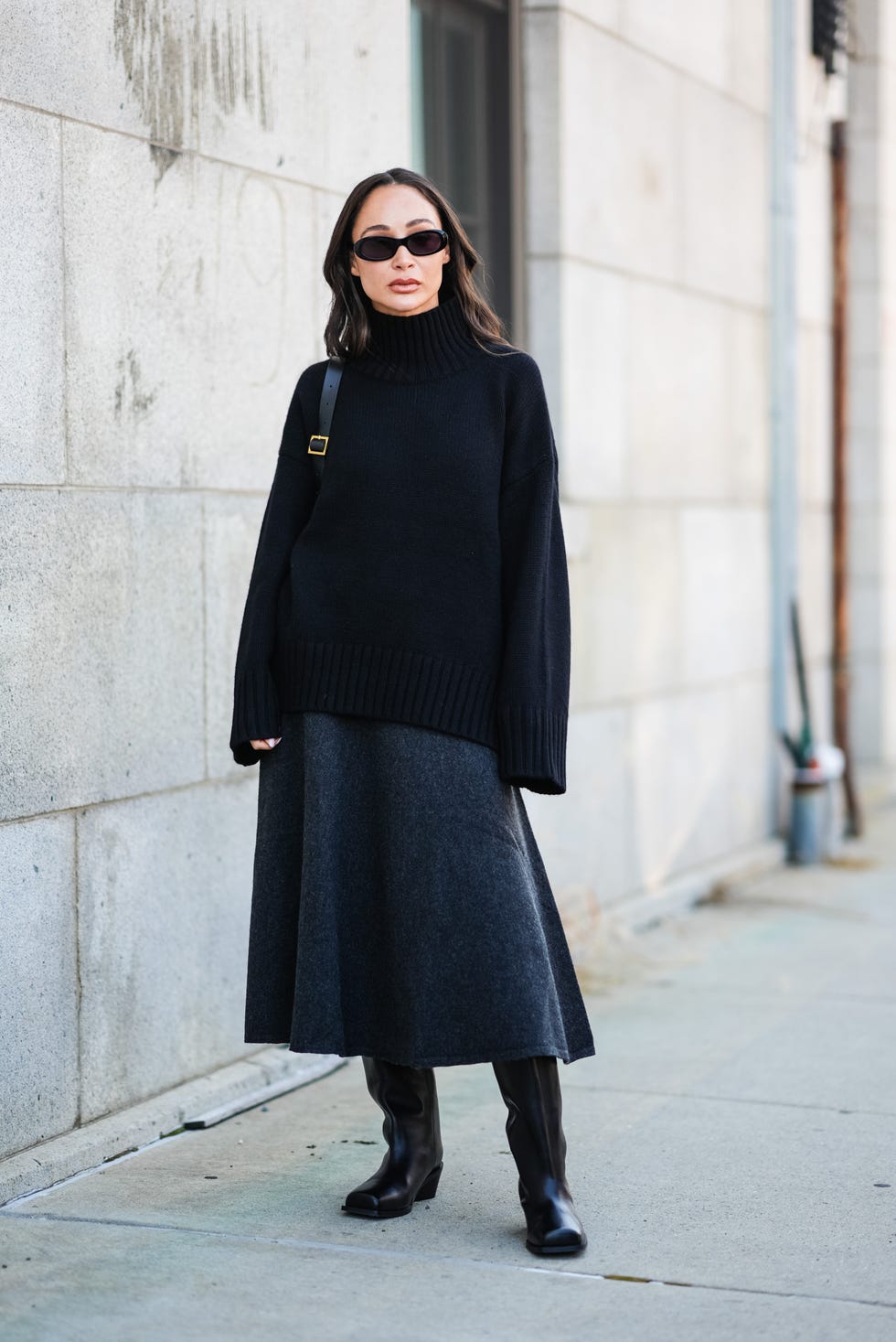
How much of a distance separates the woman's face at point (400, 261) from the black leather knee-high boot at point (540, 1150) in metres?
1.51

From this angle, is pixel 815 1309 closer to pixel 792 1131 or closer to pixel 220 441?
pixel 792 1131

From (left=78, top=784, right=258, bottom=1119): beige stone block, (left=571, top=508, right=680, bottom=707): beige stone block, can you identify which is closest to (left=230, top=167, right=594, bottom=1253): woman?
(left=78, top=784, right=258, bottom=1119): beige stone block

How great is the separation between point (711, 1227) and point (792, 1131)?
2.56ft

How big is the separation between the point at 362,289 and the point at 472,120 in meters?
3.46

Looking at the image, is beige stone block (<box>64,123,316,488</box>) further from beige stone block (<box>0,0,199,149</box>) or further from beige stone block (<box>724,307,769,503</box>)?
beige stone block (<box>724,307,769,503</box>)

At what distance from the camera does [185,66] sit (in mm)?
4938

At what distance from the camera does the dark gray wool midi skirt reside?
12.3 ft

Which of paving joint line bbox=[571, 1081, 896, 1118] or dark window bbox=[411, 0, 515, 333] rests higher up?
dark window bbox=[411, 0, 515, 333]

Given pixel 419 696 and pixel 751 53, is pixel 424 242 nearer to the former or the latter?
pixel 419 696

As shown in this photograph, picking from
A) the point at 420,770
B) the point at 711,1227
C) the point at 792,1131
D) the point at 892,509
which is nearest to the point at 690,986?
the point at 792,1131

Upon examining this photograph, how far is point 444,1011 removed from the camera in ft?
12.4

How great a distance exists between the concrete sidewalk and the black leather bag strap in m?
1.53

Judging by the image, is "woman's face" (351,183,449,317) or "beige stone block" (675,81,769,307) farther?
"beige stone block" (675,81,769,307)

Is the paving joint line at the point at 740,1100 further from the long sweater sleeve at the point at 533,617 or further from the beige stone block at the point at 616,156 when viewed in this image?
the beige stone block at the point at 616,156
